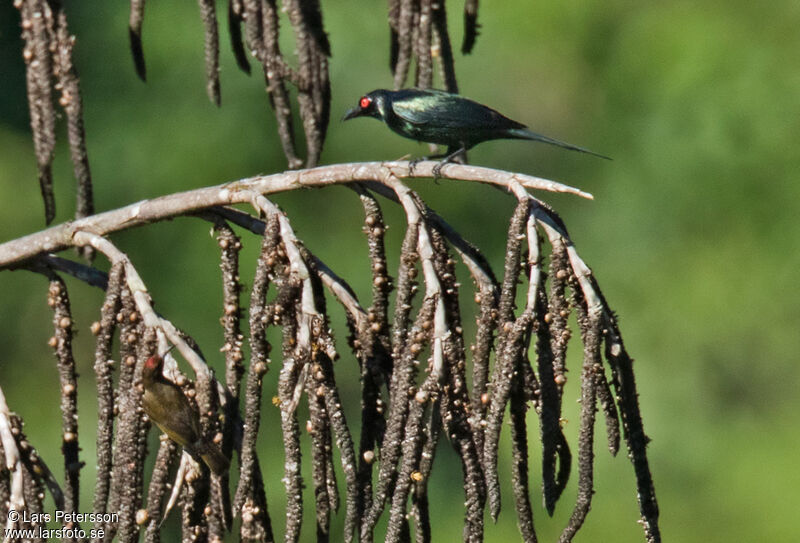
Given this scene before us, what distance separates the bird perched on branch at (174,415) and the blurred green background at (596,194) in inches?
106

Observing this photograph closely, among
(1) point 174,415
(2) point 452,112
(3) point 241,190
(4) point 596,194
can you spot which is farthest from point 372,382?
(4) point 596,194

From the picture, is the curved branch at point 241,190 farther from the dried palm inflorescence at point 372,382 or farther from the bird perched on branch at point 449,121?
the bird perched on branch at point 449,121

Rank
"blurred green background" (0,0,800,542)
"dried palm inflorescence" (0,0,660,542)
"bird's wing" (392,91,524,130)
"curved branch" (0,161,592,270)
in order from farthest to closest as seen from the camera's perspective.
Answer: "blurred green background" (0,0,800,542) < "bird's wing" (392,91,524,130) < "curved branch" (0,161,592,270) < "dried palm inflorescence" (0,0,660,542)

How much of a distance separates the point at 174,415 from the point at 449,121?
796mm

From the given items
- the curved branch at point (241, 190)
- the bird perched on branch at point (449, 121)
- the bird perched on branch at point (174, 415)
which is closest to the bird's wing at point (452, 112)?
the bird perched on branch at point (449, 121)

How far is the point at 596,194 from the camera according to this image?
465 cm

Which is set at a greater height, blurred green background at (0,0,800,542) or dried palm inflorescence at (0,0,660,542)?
blurred green background at (0,0,800,542)

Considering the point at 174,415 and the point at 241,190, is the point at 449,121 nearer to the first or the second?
the point at 241,190

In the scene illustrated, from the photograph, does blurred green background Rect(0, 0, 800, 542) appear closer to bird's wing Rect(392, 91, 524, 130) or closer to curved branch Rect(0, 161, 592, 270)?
bird's wing Rect(392, 91, 524, 130)

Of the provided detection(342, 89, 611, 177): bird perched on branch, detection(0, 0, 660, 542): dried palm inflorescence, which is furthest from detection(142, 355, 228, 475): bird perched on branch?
detection(342, 89, 611, 177): bird perched on branch

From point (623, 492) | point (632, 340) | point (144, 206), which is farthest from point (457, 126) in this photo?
point (632, 340)

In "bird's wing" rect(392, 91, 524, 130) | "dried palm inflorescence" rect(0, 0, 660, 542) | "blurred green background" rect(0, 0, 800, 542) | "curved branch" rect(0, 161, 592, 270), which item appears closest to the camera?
"dried palm inflorescence" rect(0, 0, 660, 542)

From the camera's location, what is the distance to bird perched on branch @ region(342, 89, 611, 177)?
1.81m

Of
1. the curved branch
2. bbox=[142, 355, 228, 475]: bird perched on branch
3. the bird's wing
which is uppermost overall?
the bird's wing
